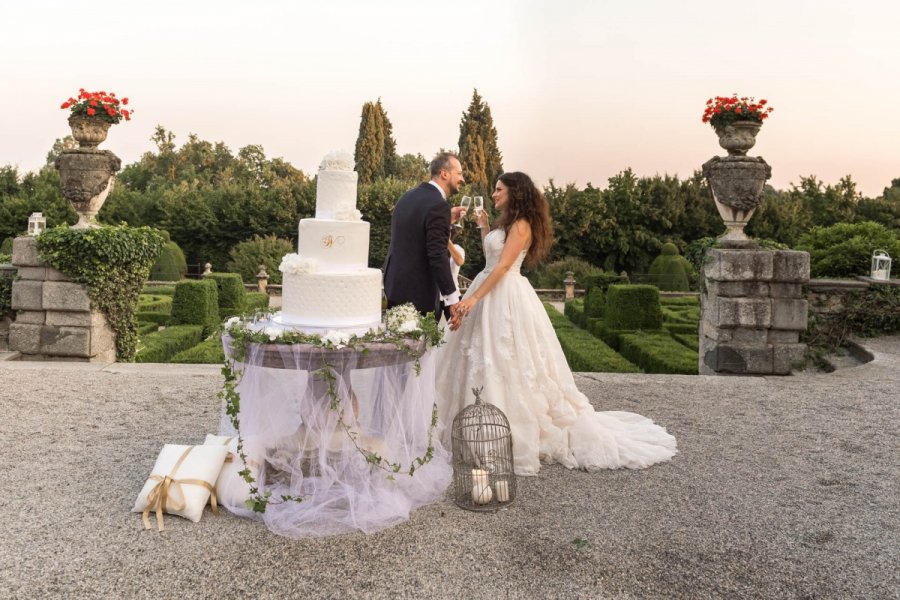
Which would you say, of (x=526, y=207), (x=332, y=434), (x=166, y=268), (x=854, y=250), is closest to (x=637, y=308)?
(x=854, y=250)

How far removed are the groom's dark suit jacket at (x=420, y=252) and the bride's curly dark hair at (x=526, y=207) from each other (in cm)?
44

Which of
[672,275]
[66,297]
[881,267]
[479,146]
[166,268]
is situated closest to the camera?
[66,297]

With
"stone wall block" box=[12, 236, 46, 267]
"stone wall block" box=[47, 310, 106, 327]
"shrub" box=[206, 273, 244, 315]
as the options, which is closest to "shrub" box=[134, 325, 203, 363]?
"stone wall block" box=[47, 310, 106, 327]

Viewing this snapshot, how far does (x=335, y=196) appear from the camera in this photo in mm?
3533

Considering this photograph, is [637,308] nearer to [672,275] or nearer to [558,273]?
[672,275]

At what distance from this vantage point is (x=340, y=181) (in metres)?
3.52

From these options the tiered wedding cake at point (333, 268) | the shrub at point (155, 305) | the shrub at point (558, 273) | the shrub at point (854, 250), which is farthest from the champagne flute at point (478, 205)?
the shrub at point (558, 273)

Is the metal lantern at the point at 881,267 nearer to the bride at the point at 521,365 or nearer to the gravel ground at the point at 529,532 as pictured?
the gravel ground at the point at 529,532

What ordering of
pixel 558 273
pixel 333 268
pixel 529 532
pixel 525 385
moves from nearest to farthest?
pixel 529 532
pixel 333 268
pixel 525 385
pixel 558 273

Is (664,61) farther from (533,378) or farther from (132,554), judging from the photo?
(132,554)

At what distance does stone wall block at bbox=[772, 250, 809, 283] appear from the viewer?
271 inches

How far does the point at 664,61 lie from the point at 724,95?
4722 millimetres

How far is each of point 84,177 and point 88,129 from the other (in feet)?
1.91

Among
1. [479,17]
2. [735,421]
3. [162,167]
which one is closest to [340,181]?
[735,421]
